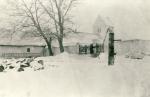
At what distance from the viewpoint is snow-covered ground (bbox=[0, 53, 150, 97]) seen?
1017 millimetres

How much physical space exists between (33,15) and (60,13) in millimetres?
122

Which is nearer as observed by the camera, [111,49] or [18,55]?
[18,55]

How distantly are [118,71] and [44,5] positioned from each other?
1.57 feet

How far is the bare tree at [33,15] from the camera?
3.34 feet

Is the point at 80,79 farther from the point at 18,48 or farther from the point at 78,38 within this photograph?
the point at 18,48

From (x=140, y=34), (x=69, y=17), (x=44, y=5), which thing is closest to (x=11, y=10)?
(x=44, y=5)

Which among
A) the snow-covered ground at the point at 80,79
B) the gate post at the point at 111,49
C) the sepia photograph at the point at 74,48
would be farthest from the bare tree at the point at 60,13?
the gate post at the point at 111,49

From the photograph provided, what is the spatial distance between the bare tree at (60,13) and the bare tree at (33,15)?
3cm

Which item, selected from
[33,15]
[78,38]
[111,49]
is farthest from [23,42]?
[111,49]

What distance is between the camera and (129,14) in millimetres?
1165

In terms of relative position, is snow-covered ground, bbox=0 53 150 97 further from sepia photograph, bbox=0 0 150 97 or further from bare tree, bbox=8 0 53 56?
bare tree, bbox=8 0 53 56

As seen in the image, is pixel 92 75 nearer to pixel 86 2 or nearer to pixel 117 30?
pixel 117 30

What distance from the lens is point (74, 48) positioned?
106cm

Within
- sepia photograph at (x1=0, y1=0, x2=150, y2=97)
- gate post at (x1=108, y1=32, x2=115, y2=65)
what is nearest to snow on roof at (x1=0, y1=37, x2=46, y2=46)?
sepia photograph at (x1=0, y1=0, x2=150, y2=97)
